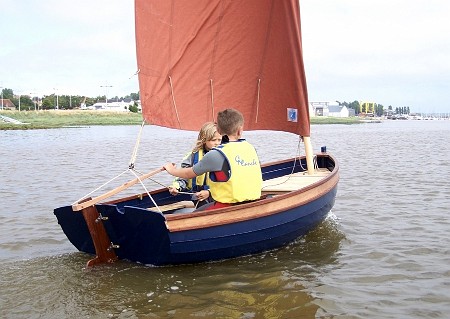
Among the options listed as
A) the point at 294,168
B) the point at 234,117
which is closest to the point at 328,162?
the point at 294,168

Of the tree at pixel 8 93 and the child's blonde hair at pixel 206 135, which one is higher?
the tree at pixel 8 93

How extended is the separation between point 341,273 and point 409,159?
46.9 feet

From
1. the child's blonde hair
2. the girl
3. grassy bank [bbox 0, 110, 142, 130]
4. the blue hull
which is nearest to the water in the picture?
the blue hull

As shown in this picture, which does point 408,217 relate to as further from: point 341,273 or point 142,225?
point 142,225

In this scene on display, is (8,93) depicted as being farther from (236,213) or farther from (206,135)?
(236,213)

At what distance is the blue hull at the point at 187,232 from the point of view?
5.70m

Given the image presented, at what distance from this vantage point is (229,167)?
5938mm

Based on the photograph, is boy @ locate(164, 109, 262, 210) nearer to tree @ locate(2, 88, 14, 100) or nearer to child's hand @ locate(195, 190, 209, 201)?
child's hand @ locate(195, 190, 209, 201)

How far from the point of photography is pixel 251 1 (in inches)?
318

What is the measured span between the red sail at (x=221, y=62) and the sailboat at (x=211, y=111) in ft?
0.05

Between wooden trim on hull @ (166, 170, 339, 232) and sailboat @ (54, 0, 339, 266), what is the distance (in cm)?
1

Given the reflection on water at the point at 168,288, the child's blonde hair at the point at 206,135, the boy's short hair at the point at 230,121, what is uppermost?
the boy's short hair at the point at 230,121

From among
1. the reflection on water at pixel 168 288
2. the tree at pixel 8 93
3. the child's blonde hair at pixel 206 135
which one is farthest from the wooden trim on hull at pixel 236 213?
the tree at pixel 8 93

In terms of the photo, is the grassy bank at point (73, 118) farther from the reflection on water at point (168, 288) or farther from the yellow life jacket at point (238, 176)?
the yellow life jacket at point (238, 176)
